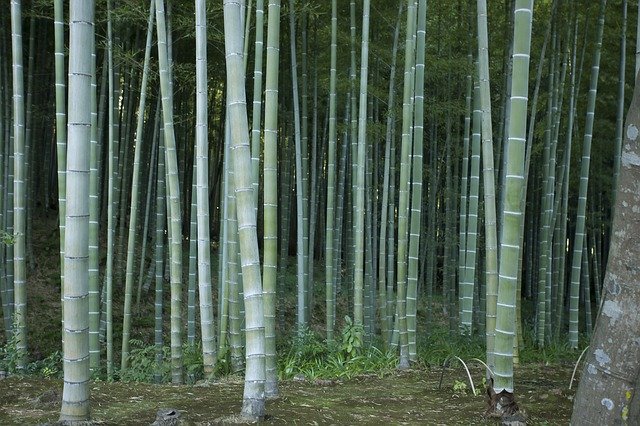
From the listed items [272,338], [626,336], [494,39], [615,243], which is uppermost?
[494,39]

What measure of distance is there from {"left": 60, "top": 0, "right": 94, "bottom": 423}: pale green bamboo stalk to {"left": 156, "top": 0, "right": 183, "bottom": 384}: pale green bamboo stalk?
1622 mm

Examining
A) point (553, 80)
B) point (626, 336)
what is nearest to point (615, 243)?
point (626, 336)

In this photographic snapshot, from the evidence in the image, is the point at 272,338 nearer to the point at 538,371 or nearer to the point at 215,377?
the point at 215,377

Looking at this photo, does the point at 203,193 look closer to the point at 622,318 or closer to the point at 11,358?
the point at 11,358

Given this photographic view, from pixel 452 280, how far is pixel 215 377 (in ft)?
16.0

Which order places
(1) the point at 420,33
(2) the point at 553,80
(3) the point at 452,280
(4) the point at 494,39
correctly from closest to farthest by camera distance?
(1) the point at 420,33
(2) the point at 553,80
(4) the point at 494,39
(3) the point at 452,280

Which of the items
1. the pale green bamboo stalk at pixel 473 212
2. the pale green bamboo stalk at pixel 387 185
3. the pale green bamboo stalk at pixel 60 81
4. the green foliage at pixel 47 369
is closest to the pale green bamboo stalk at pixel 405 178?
the pale green bamboo stalk at pixel 473 212

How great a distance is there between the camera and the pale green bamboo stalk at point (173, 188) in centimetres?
408

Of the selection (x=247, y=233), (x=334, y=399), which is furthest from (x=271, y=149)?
(x=334, y=399)

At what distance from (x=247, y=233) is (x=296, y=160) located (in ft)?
11.2

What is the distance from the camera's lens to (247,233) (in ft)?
8.68

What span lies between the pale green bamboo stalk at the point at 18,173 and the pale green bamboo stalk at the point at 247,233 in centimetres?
232

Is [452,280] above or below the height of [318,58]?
below

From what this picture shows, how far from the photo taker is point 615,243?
2.11 meters
